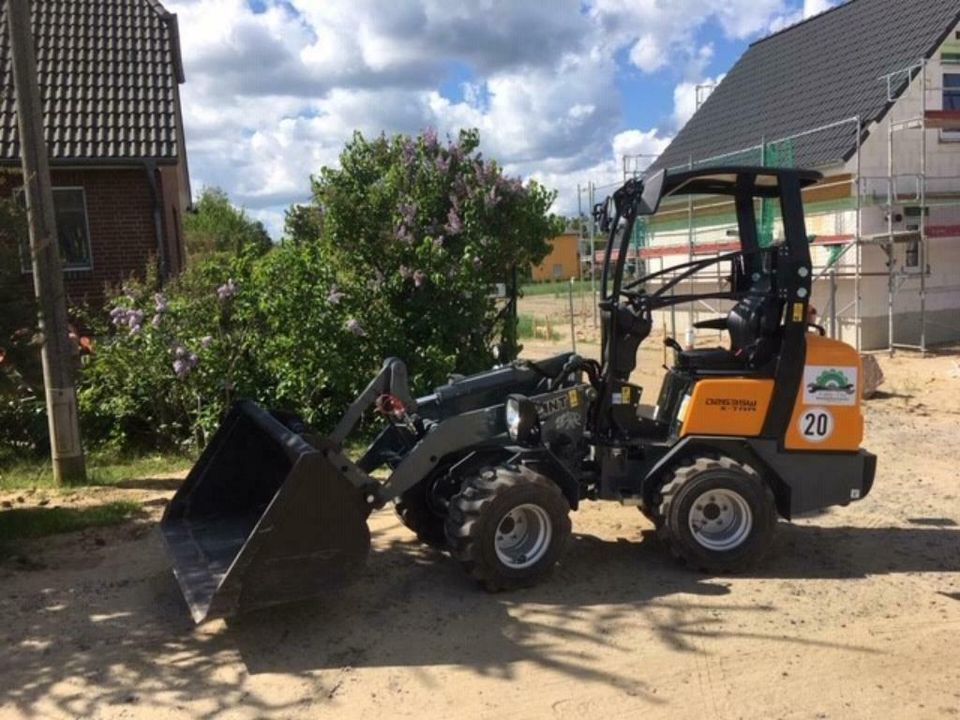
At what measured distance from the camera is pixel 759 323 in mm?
5434

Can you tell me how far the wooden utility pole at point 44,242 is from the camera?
720cm

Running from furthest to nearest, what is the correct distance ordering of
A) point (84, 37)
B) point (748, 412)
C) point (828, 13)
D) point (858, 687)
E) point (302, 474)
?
point (828, 13)
point (84, 37)
point (748, 412)
point (302, 474)
point (858, 687)

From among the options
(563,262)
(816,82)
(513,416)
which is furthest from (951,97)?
(563,262)

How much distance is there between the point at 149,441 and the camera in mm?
9430

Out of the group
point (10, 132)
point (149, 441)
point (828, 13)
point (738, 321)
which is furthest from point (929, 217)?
point (10, 132)

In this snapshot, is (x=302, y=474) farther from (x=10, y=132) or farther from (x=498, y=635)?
(x=10, y=132)

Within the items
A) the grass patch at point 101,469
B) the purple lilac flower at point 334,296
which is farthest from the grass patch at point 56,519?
the purple lilac flower at point 334,296

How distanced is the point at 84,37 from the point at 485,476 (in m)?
13.1

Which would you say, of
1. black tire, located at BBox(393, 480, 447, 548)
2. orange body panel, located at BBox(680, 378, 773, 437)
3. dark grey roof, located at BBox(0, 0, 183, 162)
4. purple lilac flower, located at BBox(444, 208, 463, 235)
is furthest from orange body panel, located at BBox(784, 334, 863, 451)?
dark grey roof, located at BBox(0, 0, 183, 162)

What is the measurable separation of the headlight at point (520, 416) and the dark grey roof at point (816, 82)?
44.1 ft

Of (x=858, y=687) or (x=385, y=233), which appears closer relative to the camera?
(x=858, y=687)

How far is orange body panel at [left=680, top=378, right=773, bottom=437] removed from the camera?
17.6 ft

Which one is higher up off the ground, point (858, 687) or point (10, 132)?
point (10, 132)

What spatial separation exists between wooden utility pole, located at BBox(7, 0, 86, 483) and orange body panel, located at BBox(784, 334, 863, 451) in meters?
5.64
